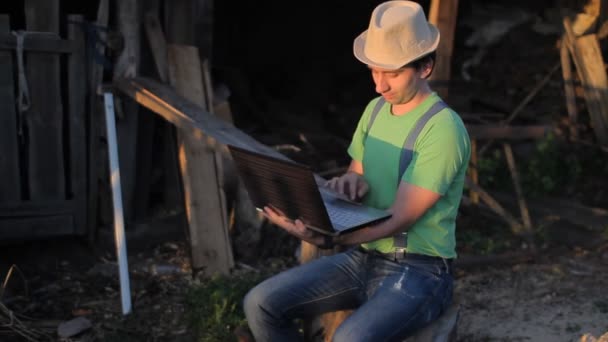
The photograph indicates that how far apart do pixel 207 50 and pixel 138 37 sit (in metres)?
0.57

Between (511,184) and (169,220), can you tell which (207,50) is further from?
(511,184)

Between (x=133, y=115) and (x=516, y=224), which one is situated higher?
(x=133, y=115)

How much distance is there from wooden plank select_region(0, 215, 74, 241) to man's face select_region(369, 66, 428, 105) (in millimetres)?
3296

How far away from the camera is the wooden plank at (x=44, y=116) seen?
5438 mm

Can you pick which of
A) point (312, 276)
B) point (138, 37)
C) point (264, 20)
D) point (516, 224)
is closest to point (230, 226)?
point (138, 37)

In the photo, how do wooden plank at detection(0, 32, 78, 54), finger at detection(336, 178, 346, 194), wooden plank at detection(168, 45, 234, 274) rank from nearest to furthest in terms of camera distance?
finger at detection(336, 178, 346, 194)
wooden plank at detection(0, 32, 78, 54)
wooden plank at detection(168, 45, 234, 274)

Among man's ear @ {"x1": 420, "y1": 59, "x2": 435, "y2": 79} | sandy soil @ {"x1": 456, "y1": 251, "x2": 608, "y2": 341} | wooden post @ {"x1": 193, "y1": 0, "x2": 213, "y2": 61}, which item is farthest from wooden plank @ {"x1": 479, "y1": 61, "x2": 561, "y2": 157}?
man's ear @ {"x1": 420, "y1": 59, "x2": 435, "y2": 79}

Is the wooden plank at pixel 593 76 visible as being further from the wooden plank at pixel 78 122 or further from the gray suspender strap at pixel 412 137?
the gray suspender strap at pixel 412 137

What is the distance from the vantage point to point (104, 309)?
514 centimetres

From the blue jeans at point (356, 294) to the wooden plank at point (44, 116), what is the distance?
278 centimetres

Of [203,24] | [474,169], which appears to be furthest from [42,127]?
[474,169]

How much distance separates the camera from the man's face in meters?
3.22

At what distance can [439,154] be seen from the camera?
3.11 metres

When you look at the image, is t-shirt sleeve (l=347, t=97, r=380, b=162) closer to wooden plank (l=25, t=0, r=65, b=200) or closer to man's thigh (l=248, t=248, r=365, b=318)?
man's thigh (l=248, t=248, r=365, b=318)
